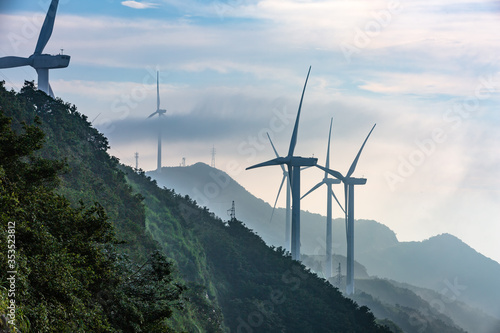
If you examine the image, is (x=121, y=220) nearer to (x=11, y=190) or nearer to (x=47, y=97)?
→ (x=47, y=97)

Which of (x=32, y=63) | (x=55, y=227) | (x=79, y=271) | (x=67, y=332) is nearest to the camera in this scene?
(x=67, y=332)

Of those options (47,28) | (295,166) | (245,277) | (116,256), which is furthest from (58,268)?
(295,166)

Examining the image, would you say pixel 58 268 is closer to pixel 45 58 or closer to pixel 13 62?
pixel 45 58

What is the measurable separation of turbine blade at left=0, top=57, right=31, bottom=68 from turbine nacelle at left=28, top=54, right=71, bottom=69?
3.73ft

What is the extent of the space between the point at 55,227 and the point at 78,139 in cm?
7656

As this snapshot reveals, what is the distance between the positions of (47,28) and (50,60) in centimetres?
499

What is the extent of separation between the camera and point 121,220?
3994 inches

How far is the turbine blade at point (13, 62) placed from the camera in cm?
11101

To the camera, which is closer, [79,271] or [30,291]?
[30,291]

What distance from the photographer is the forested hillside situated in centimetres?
3256

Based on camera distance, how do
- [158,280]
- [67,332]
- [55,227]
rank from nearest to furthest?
[67,332] → [55,227] → [158,280]

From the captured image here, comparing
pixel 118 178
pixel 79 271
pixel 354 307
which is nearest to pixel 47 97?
pixel 118 178

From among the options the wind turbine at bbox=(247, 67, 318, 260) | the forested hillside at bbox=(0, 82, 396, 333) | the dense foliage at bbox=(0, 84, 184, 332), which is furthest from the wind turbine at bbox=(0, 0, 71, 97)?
the dense foliage at bbox=(0, 84, 184, 332)

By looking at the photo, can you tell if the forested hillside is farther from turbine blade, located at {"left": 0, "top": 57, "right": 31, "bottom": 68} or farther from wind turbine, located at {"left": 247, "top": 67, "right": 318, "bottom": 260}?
wind turbine, located at {"left": 247, "top": 67, "right": 318, "bottom": 260}
